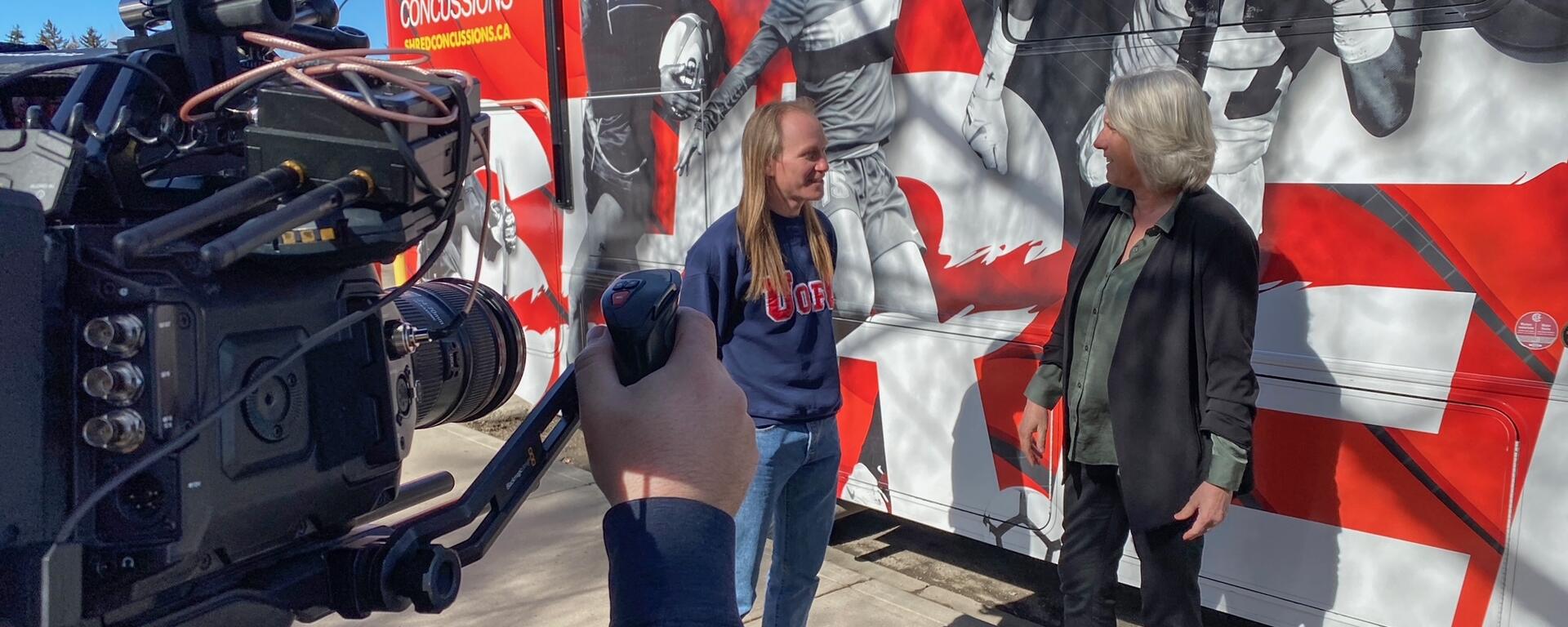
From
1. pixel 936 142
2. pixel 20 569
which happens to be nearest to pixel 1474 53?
pixel 936 142

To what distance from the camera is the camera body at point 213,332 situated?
111 cm

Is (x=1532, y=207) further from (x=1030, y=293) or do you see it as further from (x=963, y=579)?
(x=963, y=579)

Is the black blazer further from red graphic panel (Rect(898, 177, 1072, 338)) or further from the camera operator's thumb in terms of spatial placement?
the camera operator's thumb

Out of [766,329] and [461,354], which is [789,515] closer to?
[766,329]

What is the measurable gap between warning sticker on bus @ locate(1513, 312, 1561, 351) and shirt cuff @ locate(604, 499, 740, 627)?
7.17 ft

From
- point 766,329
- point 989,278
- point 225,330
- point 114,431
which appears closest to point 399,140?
point 225,330

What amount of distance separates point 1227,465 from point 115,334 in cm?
208

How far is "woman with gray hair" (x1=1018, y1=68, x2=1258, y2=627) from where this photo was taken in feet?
7.79

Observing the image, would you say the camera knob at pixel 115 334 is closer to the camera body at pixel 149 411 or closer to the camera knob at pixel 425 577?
the camera body at pixel 149 411

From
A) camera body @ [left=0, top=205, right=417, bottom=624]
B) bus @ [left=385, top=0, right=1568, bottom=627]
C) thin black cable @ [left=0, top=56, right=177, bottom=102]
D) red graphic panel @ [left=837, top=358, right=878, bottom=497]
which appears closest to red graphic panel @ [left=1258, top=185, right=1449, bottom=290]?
bus @ [left=385, top=0, right=1568, bottom=627]

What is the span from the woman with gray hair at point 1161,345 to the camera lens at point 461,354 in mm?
1386

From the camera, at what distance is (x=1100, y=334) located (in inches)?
102

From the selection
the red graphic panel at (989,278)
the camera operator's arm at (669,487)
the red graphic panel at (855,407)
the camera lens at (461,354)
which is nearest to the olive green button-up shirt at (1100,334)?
the red graphic panel at (989,278)

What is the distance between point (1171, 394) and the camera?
2.44 metres
